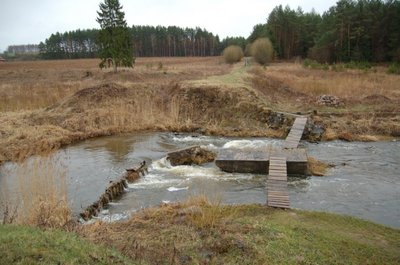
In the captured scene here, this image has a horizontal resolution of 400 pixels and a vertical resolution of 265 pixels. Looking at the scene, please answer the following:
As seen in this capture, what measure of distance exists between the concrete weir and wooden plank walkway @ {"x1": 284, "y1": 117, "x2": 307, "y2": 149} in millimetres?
1924

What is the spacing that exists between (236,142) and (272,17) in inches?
2270

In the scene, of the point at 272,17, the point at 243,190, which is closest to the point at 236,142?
the point at 243,190

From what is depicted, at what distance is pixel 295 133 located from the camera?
60.6ft

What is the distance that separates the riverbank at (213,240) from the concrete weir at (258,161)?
4.20 metres

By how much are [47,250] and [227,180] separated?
8.79m

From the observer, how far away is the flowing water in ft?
36.4

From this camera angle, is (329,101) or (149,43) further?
(149,43)

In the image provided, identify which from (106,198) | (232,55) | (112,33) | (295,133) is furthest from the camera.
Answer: (232,55)

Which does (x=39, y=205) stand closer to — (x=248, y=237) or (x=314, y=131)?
(x=248, y=237)

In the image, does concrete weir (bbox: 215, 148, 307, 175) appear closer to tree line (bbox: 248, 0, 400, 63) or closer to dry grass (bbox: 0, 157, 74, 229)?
dry grass (bbox: 0, 157, 74, 229)

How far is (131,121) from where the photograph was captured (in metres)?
22.6

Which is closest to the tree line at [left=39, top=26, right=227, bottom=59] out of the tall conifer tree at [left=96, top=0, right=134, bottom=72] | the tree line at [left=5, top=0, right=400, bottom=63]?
the tree line at [left=5, top=0, right=400, bottom=63]

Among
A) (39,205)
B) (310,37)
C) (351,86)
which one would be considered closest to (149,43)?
(310,37)

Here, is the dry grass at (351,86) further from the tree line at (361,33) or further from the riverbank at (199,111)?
the tree line at (361,33)
